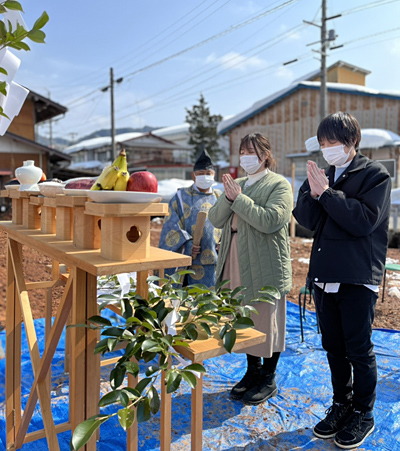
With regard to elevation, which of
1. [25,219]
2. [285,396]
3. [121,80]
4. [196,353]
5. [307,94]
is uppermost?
[121,80]

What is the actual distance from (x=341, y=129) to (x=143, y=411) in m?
1.49

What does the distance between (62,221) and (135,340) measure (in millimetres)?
703

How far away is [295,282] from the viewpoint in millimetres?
5711

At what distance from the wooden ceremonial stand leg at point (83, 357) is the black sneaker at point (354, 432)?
1256 millimetres

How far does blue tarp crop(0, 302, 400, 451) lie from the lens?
2096 millimetres

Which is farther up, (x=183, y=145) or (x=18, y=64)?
(x=183, y=145)

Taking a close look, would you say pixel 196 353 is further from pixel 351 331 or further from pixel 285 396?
pixel 285 396

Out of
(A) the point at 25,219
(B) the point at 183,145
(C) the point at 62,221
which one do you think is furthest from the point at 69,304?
(B) the point at 183,145

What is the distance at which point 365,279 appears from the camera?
1.88 m

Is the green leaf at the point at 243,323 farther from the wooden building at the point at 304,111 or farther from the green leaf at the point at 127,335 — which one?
Answer: the wooden building at the point at 304,111

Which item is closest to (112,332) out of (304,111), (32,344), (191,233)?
(32,344)

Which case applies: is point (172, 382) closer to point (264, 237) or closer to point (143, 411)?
point (143, 411)

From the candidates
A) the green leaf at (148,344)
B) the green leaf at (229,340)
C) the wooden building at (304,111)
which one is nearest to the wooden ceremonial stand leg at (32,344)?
the green leaf at (148,344)

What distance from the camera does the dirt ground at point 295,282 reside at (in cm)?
247
